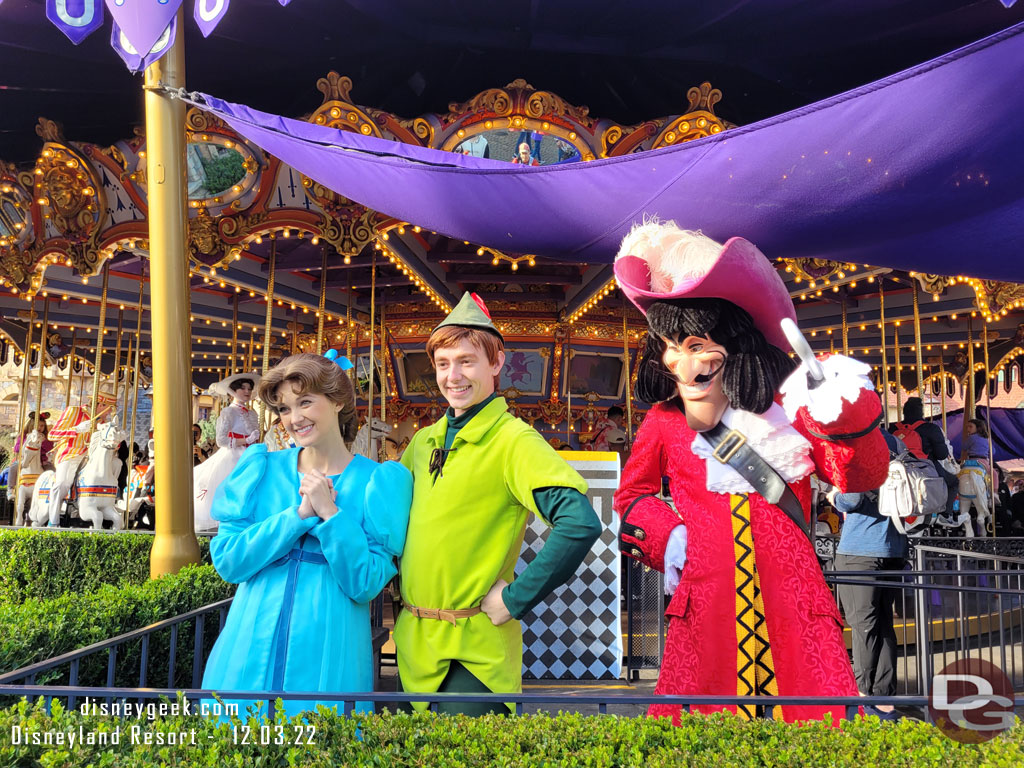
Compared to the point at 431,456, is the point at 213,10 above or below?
above

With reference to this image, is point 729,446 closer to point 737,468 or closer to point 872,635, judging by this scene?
point 737,468

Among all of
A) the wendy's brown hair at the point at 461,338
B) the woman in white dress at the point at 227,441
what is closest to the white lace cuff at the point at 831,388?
the wendy's brown hair at the point at 461,338

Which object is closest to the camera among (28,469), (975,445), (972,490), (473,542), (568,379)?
(473,542)

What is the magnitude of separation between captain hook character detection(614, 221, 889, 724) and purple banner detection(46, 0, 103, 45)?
390cm

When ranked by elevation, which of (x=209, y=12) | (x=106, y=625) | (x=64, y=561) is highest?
(x=209, y=12)

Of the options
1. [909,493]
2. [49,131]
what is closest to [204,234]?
[49,131]

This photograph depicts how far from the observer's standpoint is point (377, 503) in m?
2.22

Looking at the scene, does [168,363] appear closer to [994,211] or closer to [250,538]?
[250,538]

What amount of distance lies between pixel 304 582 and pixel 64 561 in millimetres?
4777

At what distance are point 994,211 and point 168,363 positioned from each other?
12.0 ft

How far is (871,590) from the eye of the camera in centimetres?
420

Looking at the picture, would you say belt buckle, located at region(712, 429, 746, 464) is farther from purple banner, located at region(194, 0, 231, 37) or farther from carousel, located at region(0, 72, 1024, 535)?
purple banner, located at region(194, 0, 231, 37)

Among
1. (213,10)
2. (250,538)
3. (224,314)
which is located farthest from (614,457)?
(224,314)

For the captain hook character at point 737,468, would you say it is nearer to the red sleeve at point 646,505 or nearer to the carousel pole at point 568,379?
the red sleeve at point 646,505
